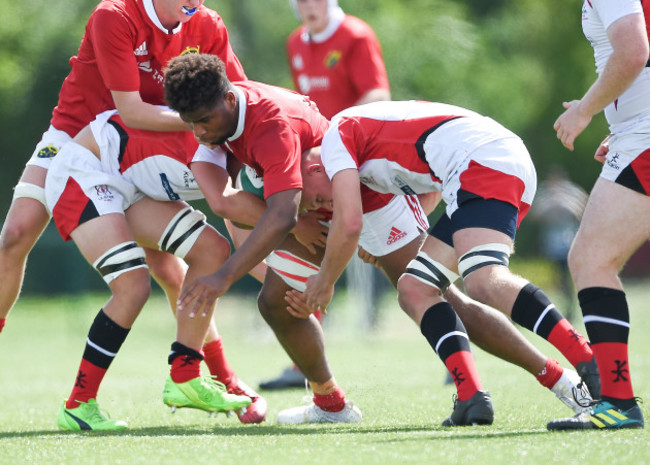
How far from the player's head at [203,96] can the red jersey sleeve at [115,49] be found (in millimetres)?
667

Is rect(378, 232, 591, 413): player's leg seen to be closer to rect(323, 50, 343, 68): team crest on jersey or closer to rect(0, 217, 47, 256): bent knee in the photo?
rect(0, 217, 47, 256): bent knee

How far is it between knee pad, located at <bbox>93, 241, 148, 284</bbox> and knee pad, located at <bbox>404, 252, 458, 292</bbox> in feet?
4.39

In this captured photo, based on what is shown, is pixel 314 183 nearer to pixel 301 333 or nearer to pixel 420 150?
pixel 420 150

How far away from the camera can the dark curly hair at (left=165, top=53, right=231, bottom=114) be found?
172 inches

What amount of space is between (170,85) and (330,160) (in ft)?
2.50

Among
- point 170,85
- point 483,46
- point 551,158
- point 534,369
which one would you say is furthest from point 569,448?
point 551,158

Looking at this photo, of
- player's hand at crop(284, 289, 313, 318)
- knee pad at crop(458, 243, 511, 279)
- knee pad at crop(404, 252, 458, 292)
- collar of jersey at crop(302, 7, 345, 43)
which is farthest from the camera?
collar of jersey at crop(302, 7, 345, 43)

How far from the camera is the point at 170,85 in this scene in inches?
173

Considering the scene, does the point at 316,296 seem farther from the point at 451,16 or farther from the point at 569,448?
the point at 451,16

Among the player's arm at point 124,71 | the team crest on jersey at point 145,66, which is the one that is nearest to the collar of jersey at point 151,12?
the player's arm at point 124,71

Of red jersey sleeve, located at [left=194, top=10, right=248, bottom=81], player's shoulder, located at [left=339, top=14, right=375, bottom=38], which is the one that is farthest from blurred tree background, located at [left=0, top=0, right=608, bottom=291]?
red jersey sleeve, located at [left=194, top=10, right=248, bottom=81]

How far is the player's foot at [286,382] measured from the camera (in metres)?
6.88

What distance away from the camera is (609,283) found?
4125mm

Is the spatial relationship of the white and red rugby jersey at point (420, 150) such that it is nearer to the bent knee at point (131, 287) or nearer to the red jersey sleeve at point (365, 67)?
the bent knee at point (131, 287)
